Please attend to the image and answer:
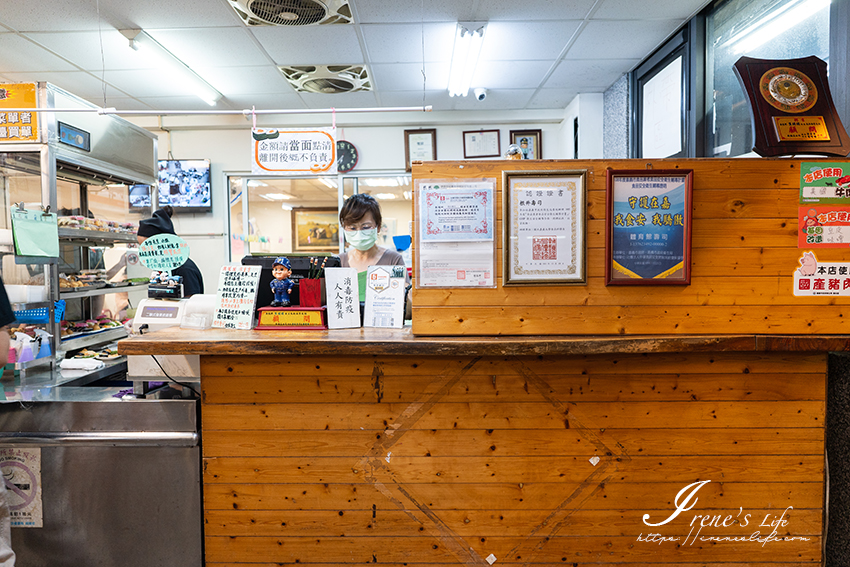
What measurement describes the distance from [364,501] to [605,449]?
3.04 feet

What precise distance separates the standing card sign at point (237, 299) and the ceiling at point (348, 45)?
7.32 ft

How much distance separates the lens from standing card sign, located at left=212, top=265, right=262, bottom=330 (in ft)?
5.87

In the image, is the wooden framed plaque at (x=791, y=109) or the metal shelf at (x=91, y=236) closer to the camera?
the wooden framed plaque at (x=791, y=109)

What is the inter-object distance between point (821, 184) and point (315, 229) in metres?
5.07

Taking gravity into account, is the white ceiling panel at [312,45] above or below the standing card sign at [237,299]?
above

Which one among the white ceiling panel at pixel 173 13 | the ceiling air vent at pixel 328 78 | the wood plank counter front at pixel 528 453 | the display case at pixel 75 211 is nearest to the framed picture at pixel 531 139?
the ceiling air vent at pixel 328 78

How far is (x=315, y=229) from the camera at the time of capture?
578 centimetres

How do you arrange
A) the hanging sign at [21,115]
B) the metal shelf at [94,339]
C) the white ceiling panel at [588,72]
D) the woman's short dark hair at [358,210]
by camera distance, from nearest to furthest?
1. the hanging sign at [21,115]
2. the metal shelf at [94,339]
3. the woman's short dark hair at [358,210]
4. the white ceiling panel at [588,72]

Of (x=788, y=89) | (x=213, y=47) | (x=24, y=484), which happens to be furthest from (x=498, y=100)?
(x=24, y=484)

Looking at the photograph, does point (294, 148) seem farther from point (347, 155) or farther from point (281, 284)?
point (347, 155)

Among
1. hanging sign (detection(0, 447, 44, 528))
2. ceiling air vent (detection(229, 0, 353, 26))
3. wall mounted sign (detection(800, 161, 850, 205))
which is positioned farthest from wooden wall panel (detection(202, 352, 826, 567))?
ceiling air vent (detection(229, 0, 353, 26))

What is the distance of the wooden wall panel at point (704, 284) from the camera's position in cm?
162

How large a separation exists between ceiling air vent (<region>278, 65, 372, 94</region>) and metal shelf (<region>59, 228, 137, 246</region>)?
7.01ft

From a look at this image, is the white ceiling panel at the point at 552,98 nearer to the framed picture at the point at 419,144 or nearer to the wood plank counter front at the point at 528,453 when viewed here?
the framed picture at the point at 419,144
